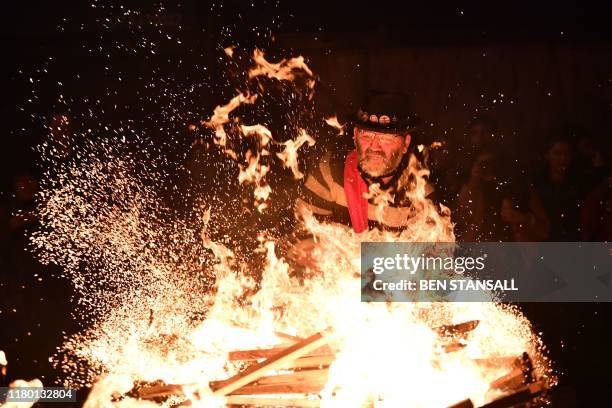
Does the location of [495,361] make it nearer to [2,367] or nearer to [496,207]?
[496,207]

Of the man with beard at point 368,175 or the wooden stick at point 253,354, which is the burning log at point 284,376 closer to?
the wooden stick at point 253,354

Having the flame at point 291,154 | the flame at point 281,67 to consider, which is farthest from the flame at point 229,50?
the flame at point 291,154

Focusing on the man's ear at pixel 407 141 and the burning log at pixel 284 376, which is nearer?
the burning log at pixel 284 376

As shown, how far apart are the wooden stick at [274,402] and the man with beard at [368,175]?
1.78 meters

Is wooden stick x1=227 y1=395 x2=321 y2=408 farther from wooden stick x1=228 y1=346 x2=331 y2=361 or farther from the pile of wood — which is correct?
wooden stick x1=228 y1=346 x2=331 y2=361

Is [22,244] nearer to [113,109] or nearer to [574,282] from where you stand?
[113,109]

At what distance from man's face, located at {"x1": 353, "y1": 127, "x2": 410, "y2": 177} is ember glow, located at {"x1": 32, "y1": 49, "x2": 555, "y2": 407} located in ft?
0.69

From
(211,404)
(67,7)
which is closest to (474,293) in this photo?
(211,404)

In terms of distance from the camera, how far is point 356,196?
17.3ft

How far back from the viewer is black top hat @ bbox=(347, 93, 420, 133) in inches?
205

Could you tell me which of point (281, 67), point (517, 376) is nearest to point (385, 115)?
point (517, 376)

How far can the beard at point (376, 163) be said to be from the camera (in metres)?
5.31

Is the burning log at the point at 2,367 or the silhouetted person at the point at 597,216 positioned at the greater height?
the silhouetted person at the point at 597,216

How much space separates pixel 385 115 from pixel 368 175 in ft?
1.68
